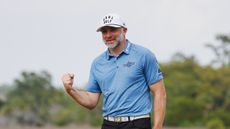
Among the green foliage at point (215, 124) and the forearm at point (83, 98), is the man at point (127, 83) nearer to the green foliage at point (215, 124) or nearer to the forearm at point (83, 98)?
the forearm at point (83, 98)

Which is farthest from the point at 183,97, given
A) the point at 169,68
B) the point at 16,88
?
the point at 16,88

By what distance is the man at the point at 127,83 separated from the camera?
7.46 m

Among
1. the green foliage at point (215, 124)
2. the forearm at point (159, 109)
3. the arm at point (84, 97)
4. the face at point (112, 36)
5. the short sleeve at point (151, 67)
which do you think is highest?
the face at point (112, 36)

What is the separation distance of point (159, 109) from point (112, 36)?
83 cm

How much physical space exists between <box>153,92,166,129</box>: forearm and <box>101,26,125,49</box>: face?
642 millimetres

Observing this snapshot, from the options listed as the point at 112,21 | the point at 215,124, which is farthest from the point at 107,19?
the point at 215,124

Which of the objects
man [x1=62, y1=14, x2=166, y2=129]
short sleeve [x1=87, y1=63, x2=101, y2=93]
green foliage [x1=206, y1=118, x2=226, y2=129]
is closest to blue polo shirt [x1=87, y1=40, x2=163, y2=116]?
man [x1=62, y1=14, x2=166, y2=129]

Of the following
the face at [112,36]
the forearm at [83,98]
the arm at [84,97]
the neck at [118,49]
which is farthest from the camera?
the forearm at [83,98]

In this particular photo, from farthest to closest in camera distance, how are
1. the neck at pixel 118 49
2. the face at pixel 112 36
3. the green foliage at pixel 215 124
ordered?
the green foliage at pixel 215 124 < the neck at pixel 118 49 < the face at pixel 112 36

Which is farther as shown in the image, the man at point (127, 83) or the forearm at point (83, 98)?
the forearm at point (83, 98)

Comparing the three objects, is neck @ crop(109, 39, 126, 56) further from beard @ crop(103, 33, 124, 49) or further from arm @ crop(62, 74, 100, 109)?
arm @ crop(62, 74, 100, 109)

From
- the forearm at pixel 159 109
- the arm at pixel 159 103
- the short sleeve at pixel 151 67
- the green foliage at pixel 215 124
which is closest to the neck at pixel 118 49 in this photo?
the short sleeve at pixel 151 67

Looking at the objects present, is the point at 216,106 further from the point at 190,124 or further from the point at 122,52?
the point at 122,52

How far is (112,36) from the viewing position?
7.48 metres
